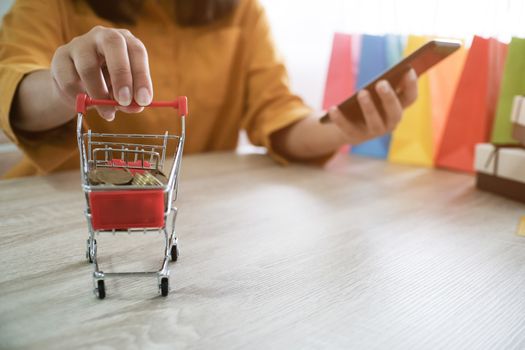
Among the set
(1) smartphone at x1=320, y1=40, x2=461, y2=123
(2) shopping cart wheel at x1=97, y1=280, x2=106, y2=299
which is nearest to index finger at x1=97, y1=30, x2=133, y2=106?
(2) shopping cart wheel at x1=97, y1=280, x2=106, y2=299

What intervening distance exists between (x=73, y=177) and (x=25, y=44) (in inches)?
8.8

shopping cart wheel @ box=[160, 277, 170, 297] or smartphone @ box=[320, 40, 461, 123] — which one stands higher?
smartphone @ box=[320, 40, 461, 123]

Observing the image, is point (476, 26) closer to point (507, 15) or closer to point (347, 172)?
point (507, 15)

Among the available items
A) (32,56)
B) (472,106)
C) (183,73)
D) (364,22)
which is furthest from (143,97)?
(364,22)

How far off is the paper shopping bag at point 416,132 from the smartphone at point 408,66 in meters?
0.21

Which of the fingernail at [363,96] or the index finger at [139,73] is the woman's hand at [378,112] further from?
the index finger at [139,73]

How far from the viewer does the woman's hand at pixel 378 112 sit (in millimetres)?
788

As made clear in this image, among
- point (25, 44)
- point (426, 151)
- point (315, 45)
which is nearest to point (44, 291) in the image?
point (25, 44)

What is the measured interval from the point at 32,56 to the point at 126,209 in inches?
19.8

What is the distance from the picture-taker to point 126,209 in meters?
0.39

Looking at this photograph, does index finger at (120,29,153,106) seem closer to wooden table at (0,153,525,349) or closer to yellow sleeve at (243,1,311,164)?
wooden table at (0,153,525,349)

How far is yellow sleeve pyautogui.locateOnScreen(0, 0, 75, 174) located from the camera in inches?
27.9

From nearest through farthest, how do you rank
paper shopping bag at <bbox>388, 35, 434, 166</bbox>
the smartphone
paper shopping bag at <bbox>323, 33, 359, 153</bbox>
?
the smartphone → paper shopping bag at <bbox>388, 35, 434, 166</bbox> → paper shopping bag at <bbox>323, 33, 359, 153</bbox>

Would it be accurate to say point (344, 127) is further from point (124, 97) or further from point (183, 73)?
point (124, 97)
